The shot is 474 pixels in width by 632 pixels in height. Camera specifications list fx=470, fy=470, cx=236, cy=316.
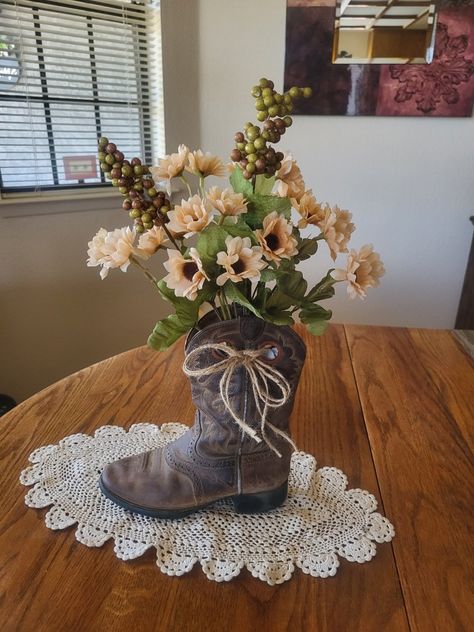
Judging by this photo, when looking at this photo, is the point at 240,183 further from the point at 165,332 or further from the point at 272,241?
the point at 165,332

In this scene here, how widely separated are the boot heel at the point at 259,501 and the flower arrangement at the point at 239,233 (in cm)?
23

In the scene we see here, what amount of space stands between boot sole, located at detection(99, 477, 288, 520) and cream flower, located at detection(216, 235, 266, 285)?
1.03 ft

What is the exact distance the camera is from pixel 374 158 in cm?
199

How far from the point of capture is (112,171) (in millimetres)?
516

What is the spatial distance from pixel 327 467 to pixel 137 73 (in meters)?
1.76

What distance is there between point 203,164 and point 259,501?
1.48 ft

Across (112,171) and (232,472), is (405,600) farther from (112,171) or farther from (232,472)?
(112,171)

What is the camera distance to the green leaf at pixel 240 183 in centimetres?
55

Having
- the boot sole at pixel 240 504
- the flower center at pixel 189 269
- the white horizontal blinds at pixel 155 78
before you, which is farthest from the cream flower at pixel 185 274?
the white horizontal blinds at pixel 155 78

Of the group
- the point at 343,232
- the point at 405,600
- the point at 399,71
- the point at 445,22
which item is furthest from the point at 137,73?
the point at 405,600

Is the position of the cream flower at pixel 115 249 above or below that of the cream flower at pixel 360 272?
above

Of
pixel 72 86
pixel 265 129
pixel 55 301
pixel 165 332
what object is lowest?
pixel 55 301

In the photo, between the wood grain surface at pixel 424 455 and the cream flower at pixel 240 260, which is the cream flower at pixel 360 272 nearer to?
the cream flower at pixel 240 260

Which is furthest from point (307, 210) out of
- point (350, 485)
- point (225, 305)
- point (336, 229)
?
point (350, 485)
